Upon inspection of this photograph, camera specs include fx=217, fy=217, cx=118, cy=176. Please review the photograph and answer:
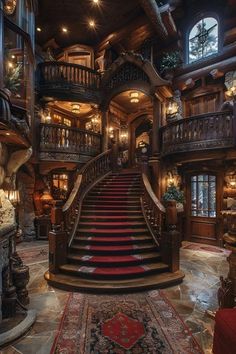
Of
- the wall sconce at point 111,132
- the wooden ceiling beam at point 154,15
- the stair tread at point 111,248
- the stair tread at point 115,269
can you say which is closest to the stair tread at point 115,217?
the stair tread at point 111,248

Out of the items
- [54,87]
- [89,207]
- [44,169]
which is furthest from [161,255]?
[54,87]

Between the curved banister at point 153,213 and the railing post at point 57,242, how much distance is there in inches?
95.8

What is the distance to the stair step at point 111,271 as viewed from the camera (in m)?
4.67

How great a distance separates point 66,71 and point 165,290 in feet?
33.0

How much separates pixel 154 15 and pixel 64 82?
4.68 m

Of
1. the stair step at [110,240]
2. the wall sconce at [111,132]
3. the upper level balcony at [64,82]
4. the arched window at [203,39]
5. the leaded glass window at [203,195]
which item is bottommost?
the stair step at [110,240]

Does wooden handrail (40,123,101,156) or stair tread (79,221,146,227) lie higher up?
wooden handrail (40,123,101,156)

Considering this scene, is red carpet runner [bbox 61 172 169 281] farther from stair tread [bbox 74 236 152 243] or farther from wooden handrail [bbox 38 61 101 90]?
wooden handrail [bbox 38 61 101 90]

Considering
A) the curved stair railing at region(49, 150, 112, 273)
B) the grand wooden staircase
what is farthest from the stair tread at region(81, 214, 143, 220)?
the curved stair railing at region(49, 150, 112, 273)

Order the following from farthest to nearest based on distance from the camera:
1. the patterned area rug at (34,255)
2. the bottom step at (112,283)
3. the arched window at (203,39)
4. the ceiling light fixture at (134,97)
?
the ceiling light fixture at (134,97), the arched window at (203,39), the patterned area rug at (34,255), the bottom step at (112,283)

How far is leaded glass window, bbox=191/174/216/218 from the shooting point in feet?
29.1

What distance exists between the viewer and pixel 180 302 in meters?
3.99

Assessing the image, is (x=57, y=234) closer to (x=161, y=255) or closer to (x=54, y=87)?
(x=161, y=255)

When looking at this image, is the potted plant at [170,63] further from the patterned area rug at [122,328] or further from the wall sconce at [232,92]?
the patterned area rug at [122,328]
